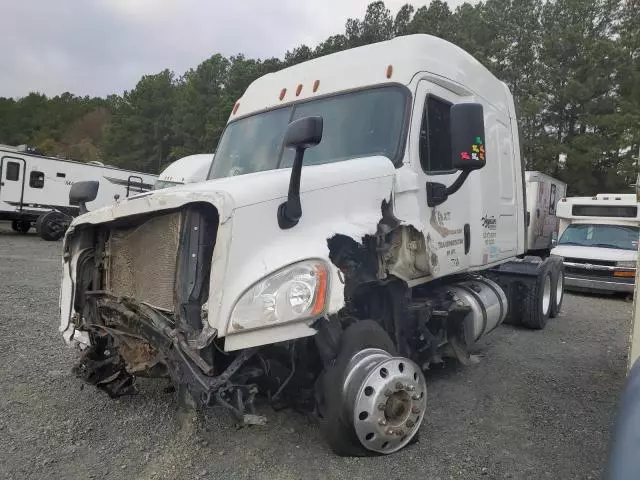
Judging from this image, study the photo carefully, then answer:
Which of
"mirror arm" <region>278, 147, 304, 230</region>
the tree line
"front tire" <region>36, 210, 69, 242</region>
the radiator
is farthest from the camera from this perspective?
the tree line

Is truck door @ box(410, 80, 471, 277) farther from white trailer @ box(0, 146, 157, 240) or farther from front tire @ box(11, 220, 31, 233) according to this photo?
front tire @ box(11, 220, 31, 233)

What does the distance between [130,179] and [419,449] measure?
19.8m

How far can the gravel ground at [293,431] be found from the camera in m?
3.11

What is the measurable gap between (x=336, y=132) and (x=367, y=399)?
2.11 metres

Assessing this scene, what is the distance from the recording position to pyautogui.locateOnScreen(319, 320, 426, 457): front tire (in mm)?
2838

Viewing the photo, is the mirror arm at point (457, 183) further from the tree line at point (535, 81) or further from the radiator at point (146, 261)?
the tree line at point (535, 81)

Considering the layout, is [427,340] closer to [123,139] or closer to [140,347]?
[140,347]

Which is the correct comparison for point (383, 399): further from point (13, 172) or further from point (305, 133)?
point (13, 172)

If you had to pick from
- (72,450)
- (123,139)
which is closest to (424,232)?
(72,450)

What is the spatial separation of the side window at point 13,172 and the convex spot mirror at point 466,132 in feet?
60.0

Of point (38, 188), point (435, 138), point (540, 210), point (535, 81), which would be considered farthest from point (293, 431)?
point (535, 81)

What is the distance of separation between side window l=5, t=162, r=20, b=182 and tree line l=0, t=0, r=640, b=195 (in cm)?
1935

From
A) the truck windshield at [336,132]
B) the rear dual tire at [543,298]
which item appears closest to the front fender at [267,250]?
the truck windshield at [336,132]

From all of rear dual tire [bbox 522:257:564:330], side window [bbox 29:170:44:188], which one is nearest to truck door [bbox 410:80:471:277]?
rear dual tire [bbox 522:257:564:330]
